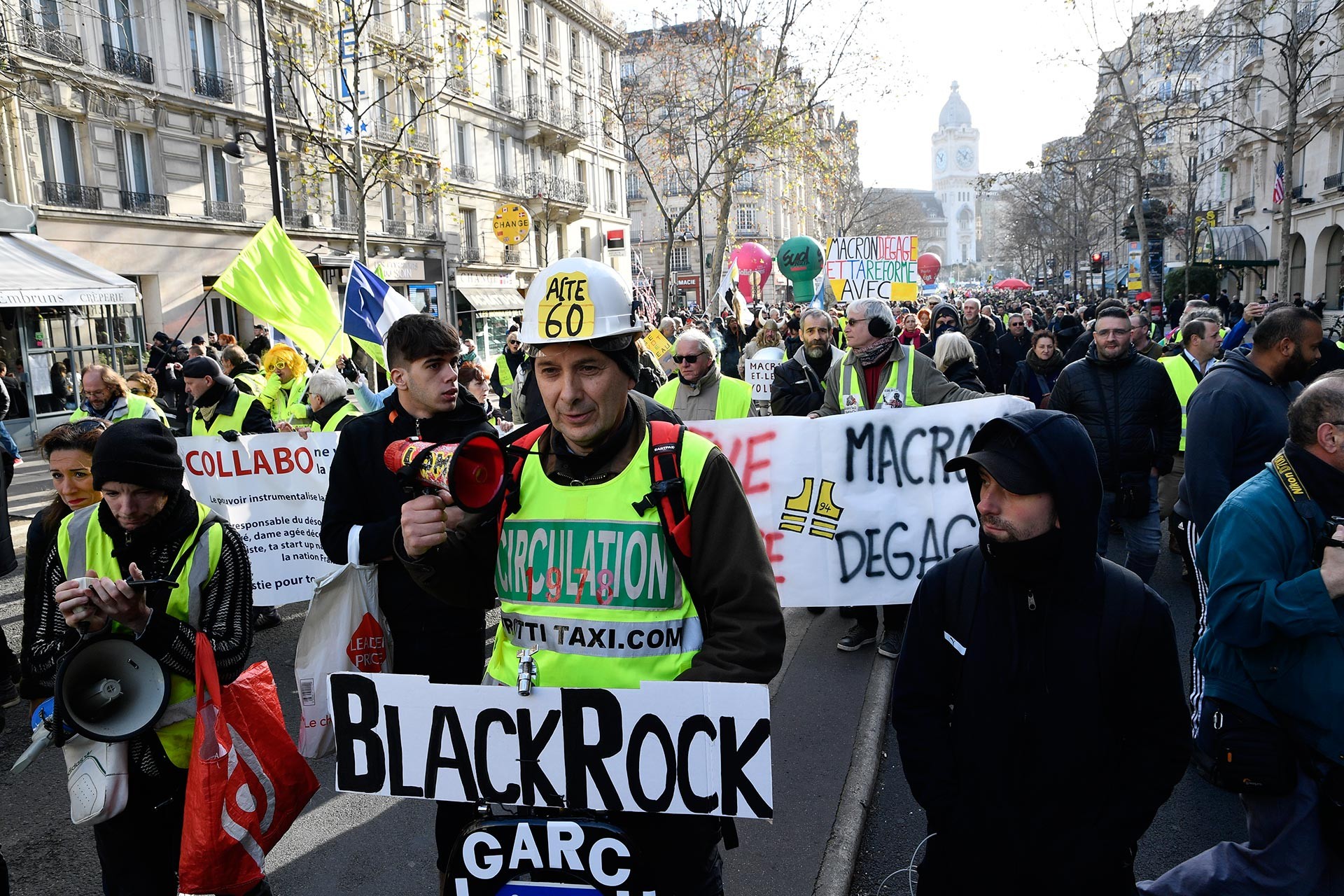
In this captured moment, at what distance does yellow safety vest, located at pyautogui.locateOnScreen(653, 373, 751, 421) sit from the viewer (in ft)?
22.1

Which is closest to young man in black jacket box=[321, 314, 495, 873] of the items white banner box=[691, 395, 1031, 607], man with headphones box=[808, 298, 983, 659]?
white banner box=[691, 395, 1031, 607]

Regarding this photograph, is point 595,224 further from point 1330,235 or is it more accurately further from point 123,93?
point 1330,235

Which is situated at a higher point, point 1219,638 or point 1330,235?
point 1330,235

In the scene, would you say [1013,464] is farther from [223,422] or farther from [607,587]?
[223,422]

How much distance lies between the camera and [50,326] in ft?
58.1

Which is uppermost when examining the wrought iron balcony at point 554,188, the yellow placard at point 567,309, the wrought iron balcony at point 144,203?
the wrought iron balcony at point 554,188

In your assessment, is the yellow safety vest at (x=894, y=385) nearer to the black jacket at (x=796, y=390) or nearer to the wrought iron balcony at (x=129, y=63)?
the black jacket at (x=796, y=390)

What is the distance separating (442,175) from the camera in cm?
3497

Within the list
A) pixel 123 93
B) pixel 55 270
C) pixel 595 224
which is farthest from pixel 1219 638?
pixel 595 224

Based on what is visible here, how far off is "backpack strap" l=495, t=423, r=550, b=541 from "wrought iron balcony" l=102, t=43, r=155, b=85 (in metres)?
25.7

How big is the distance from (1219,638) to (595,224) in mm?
47413

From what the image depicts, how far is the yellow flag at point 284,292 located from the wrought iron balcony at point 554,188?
1372 inches

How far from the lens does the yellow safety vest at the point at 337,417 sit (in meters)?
7.10

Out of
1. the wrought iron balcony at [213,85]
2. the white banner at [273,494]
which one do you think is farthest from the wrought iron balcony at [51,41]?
the white banner at [273,494]
